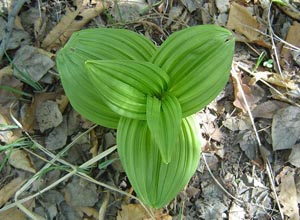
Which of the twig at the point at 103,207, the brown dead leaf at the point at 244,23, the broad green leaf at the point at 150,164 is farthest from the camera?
the brown dead leaf at the point at 244,23

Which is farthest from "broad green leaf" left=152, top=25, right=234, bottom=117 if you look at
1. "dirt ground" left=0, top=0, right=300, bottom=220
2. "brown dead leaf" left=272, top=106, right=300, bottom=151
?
"brown dead leaf" left=272, top=106, right=300, bottom=151

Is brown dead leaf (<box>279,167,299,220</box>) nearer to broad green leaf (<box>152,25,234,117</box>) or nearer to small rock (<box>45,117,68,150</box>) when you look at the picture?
broad green leaf (<box>152,25,234,117</box>)

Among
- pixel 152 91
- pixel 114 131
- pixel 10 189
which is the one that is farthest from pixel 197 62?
pixel 10 189

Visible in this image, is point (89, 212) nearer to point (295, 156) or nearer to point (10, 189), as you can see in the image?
point (10, 189)

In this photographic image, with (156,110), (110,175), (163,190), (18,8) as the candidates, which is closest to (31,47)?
(18,8)

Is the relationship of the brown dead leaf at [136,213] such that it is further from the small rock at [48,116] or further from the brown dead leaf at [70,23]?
the brown dead leaf at [70,23]

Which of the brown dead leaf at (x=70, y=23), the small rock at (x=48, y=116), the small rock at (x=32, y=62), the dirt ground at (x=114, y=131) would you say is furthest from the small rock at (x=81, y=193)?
the brown dead leaf at (x=70, y=23)
